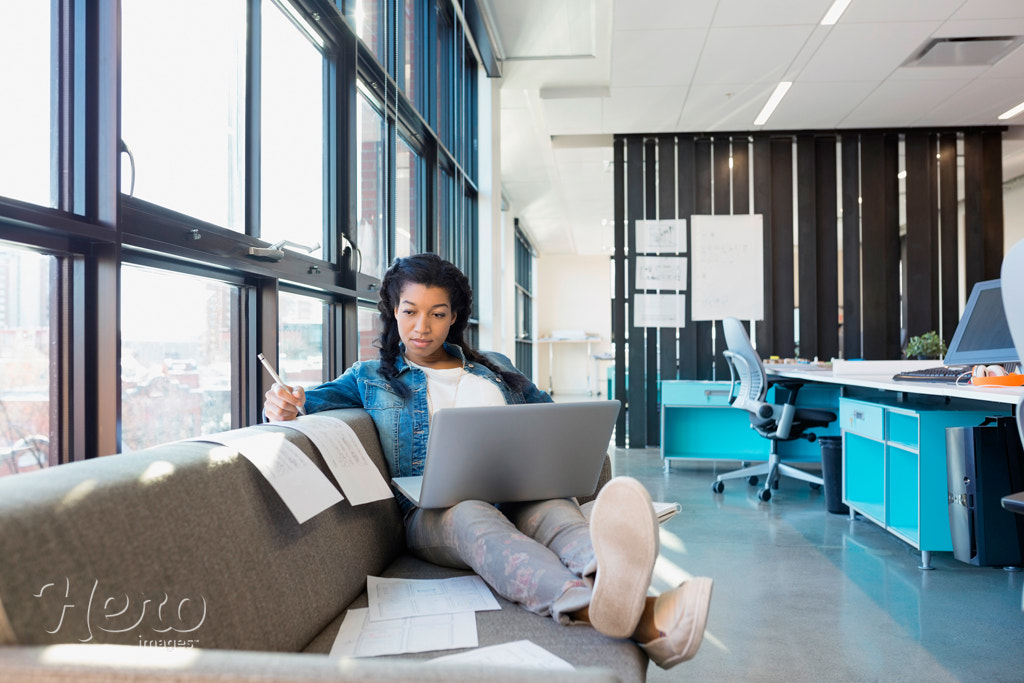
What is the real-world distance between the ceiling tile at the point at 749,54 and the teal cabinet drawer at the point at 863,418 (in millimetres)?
2044

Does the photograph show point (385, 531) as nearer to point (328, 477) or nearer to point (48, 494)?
point (328, 477)

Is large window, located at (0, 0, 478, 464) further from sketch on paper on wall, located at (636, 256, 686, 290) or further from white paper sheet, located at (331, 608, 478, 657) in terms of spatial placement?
sketch on paper on wall, located at (636, 256, 686, 290)

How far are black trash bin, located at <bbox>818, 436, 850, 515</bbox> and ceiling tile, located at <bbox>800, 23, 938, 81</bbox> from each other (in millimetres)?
2234

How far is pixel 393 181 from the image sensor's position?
9.76ft

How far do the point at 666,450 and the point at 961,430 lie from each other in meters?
2.55

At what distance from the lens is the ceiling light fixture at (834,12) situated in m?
3.52

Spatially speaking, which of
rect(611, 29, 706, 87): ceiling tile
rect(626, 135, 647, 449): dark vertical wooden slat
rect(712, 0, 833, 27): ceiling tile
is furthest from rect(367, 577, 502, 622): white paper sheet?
rect(626, 135, 647, 449): dark vertical wooden slat

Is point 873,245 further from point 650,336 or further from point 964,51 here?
point 650,336

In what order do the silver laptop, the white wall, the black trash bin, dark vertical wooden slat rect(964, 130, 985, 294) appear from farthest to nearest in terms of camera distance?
the white wall, dark vertical wooden slat rect(964, 130, 985, 294), the black trash bin, the silver laptop

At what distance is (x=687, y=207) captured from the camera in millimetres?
5594

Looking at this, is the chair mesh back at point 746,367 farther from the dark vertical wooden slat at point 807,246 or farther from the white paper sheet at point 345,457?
the white paper sheet at point 345,457

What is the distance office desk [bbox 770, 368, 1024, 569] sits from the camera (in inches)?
101

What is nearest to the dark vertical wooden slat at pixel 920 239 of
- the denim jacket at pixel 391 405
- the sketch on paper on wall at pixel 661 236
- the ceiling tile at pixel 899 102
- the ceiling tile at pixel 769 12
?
the ceiling tile at pixel 899 102

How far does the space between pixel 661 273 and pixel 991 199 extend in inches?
103
